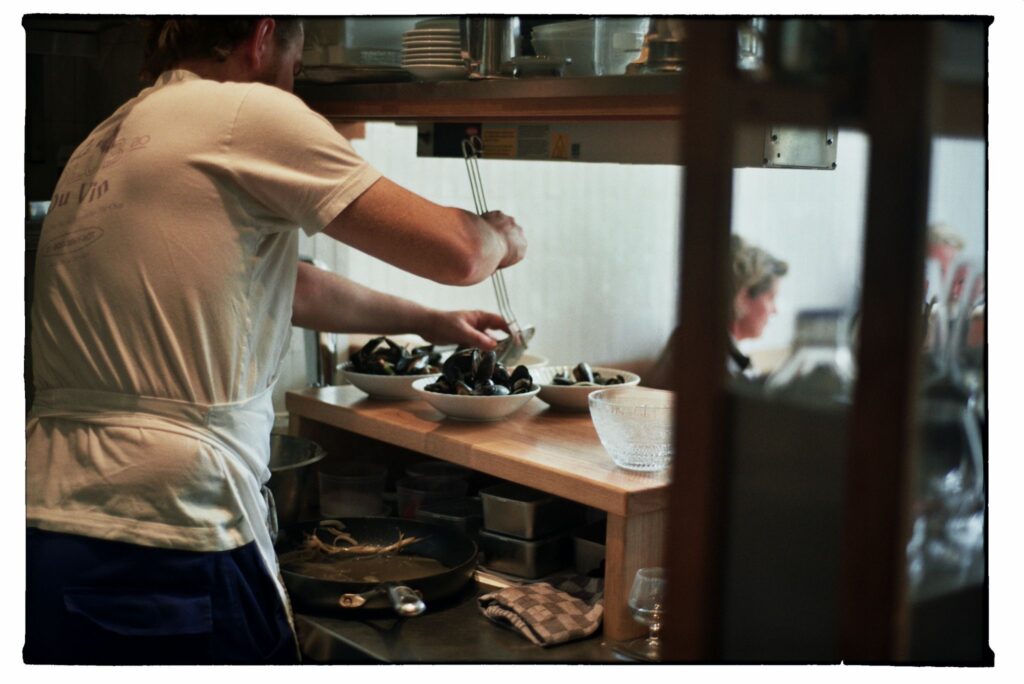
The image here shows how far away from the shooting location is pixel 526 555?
1824mm

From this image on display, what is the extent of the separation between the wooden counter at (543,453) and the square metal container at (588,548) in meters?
0.09

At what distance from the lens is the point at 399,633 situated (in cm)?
165

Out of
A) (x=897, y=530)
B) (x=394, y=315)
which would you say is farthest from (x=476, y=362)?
(x=897, y=530)

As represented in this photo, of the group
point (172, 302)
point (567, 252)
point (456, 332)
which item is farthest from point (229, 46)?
point (567, 252)

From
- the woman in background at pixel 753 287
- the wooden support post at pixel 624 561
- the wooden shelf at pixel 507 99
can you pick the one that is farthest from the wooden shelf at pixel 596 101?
the wooden support post at pixel 624 561

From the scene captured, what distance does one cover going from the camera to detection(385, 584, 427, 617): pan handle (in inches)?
63.4

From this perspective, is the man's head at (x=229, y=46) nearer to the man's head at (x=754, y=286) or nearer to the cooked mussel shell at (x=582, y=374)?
the man's head at (x=754, y=286)

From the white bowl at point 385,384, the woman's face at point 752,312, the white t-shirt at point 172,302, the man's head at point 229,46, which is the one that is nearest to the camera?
the woman's face at point 752,312

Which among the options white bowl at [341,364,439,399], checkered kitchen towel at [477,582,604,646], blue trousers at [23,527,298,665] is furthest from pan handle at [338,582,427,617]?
white bowl at [341,364,439,399]

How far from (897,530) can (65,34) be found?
264cm

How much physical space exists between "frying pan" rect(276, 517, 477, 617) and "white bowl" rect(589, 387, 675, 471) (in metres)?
0.28

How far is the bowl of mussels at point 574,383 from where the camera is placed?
211 centimetres

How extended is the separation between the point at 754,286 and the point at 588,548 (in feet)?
2.79

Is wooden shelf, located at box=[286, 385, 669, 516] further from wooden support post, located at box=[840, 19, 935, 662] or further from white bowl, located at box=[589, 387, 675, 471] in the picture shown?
wooden support post, located at box=[840, 19, 935, 662]
